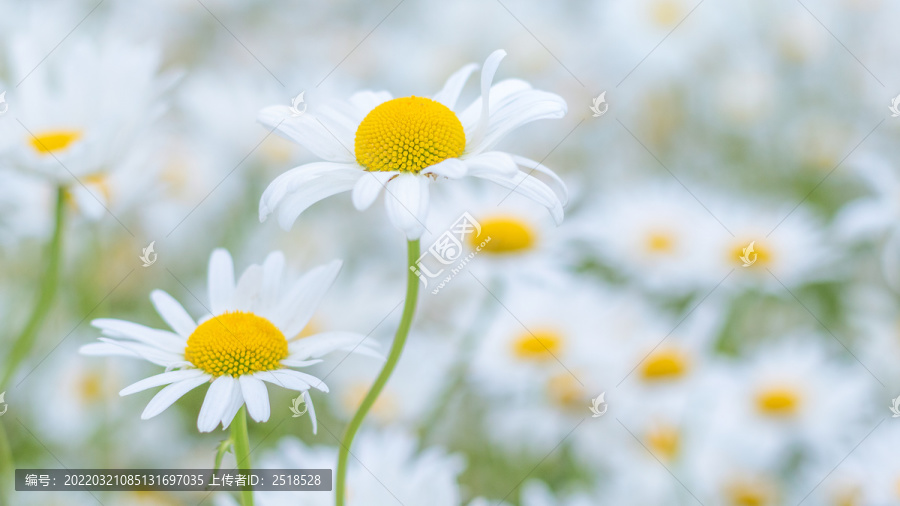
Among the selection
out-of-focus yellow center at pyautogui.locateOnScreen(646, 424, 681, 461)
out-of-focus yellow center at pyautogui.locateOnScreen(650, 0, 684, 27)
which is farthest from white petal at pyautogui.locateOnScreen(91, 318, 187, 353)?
out-of-focus yellow center at pyautogui.locateOnScreen(650, 0, 684, 27)

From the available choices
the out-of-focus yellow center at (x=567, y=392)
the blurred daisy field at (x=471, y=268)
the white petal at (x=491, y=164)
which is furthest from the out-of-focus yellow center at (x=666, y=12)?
the white petal at (x=491, y=164)

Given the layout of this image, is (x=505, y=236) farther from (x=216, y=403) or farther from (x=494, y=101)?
(x=216, y=403)

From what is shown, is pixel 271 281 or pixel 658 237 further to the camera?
pixel 658 237

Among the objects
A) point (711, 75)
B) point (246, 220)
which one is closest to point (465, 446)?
point (246, 220)

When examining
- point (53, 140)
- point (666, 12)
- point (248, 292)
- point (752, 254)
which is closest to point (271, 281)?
point (248, 292)

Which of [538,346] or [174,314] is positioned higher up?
[538,346]

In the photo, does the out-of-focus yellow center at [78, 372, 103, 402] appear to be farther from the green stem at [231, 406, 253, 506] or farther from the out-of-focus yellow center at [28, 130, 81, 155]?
the green stem at [231, 406, 253, 506]

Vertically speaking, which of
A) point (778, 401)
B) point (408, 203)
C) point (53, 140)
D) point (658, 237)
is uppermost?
point (658, 237)

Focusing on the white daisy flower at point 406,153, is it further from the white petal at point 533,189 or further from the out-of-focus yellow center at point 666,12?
the out-of-focus yellow center at point 666,12

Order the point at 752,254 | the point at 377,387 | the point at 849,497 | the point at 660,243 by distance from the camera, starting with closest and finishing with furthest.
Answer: the point at 377,387 < the point at 849,497 < the point at 752,254 < the point at 660,243
